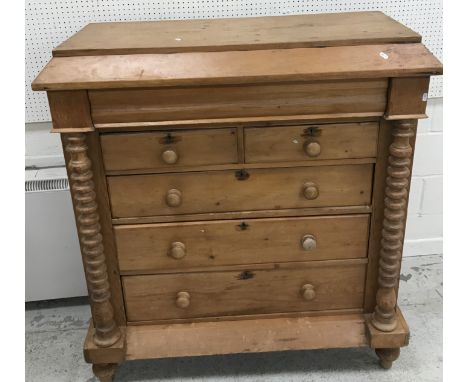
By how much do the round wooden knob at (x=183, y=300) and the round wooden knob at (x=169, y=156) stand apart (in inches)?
19.1

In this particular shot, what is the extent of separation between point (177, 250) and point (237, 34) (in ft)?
2.32

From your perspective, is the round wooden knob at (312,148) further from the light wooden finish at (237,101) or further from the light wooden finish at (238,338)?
the light wooden finish at (238,338)

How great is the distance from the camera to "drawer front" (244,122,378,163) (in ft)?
4.91

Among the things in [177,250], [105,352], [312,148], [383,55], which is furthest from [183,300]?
[383,55]

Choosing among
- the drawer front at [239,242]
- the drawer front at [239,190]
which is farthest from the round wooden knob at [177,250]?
the drawer front at [239,190]

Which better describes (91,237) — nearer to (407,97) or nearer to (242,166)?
(242,166)

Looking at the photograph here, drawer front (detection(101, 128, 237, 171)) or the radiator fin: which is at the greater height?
drawer front (detection(101, 128, 237, 171))

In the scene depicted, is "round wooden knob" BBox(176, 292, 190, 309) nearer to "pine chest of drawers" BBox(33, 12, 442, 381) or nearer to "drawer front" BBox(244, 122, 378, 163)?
"pine chest of drawers" BBox(33, 12, 442, 381)

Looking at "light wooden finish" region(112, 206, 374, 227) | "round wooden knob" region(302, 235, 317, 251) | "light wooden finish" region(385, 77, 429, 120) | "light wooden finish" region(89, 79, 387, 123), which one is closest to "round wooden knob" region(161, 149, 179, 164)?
"light wooden finish" region(89, 79, 387, 123)

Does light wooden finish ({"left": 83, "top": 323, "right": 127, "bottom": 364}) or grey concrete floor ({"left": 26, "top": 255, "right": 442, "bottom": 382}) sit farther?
grey concrete floor ({"left": 26, "top": 255, "right": 442, "bottom": 382})

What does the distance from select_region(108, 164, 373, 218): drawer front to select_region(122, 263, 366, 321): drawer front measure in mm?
246

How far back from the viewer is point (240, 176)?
1557 mm

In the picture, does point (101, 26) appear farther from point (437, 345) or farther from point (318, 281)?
point (437, 345)

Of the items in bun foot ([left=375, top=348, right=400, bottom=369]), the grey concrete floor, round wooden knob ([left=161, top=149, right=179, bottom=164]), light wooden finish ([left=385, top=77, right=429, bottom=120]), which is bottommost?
the grey concrete floor
